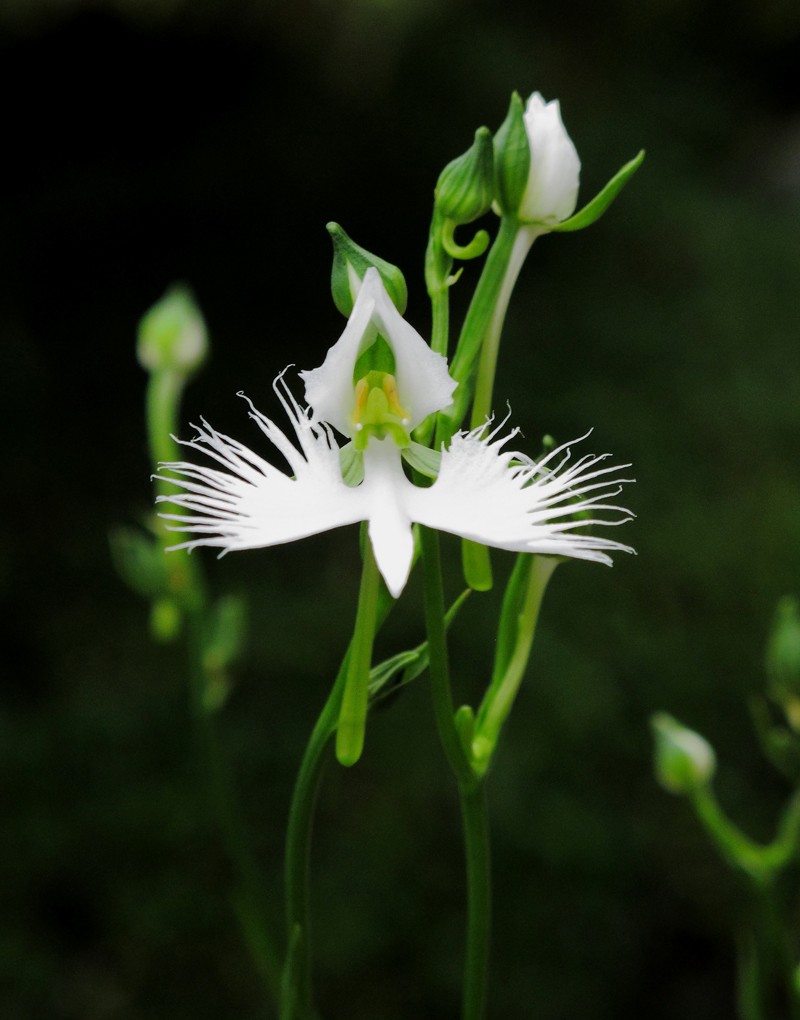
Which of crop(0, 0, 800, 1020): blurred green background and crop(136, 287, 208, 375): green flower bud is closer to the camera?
crop(136, 287, 208, 375): green flower bud

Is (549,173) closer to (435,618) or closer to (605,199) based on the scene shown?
(605,199)

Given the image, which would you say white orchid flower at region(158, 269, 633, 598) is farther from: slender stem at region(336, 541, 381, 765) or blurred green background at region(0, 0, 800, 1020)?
blurred green background at region(0, 0, 800, 1020)

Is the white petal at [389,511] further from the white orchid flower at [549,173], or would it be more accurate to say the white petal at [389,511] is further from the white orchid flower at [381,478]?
the white orchid flower at [549,173]

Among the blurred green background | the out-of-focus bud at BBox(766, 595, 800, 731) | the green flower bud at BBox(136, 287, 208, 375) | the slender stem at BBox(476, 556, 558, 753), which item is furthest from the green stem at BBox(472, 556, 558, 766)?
the blurred green background

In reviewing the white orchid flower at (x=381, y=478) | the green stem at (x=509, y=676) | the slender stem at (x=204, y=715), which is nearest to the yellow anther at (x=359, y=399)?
the white orchid flower at (x=381, y=478)

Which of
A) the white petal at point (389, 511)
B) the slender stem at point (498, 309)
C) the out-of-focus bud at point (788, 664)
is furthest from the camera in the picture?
the out-of-focus bud at point (788, 664)

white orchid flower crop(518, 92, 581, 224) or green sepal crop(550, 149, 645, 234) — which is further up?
white orchid flower crop(518, 92, 581, 224)
